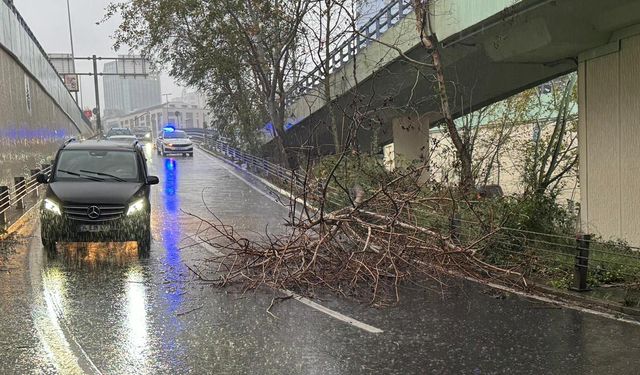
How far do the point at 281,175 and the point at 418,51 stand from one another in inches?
379

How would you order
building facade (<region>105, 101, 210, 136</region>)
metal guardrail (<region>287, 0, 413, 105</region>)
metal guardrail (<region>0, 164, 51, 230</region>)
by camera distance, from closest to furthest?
metal guardrail (<region>0, 164, 51, 230</region>) < metal guardrail (<region>287, 0, 413, 105</region>) < building facade (<region>105, 101, 210, 136</region>)

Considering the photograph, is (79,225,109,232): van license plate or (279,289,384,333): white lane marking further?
(79,225,109,232): van license plate

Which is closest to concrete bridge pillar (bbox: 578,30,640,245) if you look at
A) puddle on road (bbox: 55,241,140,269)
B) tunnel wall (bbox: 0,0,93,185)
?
puddle on road (bbox: 55,241,140,269)

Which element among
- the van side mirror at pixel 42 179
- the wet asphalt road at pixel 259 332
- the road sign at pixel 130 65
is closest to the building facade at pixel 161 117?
the road sign at pixel 130 65

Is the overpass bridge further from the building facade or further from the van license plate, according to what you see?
the building facade

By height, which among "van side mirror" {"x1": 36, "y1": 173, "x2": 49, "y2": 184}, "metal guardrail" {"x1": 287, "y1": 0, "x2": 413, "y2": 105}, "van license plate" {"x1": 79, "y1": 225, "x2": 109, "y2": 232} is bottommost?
"van license plate" {"x1": 79, "y1": 225, "x2": 109, "y2": 232}

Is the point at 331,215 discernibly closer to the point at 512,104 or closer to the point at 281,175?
the point at 512,104

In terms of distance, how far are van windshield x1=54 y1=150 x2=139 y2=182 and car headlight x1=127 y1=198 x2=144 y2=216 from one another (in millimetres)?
809

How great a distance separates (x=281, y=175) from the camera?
25.0 meters

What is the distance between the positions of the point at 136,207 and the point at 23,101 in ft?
44.5

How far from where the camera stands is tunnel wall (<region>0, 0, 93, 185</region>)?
1814cm

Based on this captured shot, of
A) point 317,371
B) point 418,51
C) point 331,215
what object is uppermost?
point 418,51

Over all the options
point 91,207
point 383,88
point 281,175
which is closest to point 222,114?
point 281,175

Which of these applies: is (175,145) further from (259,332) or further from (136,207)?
(259,332)
